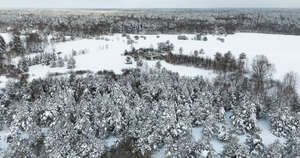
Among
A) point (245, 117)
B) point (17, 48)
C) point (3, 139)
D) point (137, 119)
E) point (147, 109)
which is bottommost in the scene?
point (3, 139)

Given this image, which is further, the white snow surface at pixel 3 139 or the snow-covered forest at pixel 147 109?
the white snow surface at pixel 3 139

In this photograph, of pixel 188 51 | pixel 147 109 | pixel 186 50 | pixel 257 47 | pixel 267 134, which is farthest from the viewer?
pixel 257 47

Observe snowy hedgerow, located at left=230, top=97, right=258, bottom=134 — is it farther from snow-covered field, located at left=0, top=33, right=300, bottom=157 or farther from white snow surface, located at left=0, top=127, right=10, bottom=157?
white snow surface, located at left=0, top=127, right=10, bottom=157

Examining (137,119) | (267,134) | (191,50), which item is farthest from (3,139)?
(191,50)

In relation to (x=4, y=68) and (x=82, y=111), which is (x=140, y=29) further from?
(x=82, y=111)

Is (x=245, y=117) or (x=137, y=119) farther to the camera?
(x=245, y=117)

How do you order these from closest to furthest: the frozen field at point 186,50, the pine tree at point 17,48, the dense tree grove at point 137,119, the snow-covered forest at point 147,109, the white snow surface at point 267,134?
the dense tree grove at point 137,119
the snow-covered forest at point 147,109
the white snow surface at point 267,134
the frozen field at point 186,50
the pine tree at point 17,48

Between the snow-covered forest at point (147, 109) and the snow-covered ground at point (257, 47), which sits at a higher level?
the snow-covered ground at point (257, 47)

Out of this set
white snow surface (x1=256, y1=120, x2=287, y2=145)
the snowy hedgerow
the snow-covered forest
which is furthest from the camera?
the snowy hedgerow

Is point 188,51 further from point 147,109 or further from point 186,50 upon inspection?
point 147,109

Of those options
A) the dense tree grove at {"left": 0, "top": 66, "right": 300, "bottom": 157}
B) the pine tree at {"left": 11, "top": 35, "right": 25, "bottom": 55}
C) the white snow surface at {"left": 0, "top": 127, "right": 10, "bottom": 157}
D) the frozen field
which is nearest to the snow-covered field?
Answer: the frozen field

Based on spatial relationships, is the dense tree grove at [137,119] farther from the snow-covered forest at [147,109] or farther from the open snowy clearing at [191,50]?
the open snowy clearing at [191,50]

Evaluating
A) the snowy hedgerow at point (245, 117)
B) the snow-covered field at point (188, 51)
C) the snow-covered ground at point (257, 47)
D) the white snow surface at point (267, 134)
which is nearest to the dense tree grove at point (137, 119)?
the snowy hedgerow at point (245, 117)

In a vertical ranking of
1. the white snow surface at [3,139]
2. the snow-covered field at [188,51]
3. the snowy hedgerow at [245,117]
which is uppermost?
the snow-covered field at [188,51]
